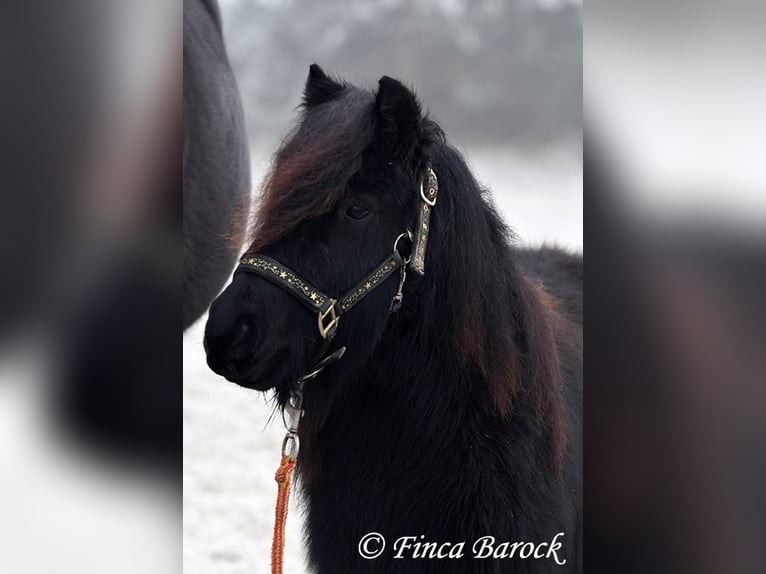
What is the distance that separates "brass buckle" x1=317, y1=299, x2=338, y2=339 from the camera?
6.80ft

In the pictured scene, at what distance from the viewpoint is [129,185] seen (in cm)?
237

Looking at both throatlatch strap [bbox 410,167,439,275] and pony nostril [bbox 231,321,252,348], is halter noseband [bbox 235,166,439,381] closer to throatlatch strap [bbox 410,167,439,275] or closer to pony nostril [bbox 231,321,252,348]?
throatlatch strap [bbox 410,167,439,275]

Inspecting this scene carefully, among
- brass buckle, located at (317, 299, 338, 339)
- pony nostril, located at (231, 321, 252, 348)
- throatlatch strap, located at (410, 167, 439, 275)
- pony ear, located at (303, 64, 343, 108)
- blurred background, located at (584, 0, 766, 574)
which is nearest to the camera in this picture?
pony nostril, located at (231, 321, 252, 348)

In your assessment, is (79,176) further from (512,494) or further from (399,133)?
(512,494)

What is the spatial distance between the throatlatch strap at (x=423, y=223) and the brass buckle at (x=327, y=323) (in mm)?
244

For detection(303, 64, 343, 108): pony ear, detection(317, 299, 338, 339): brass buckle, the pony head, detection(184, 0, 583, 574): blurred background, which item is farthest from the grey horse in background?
detection(317, 299, 338, 339): brass buckle

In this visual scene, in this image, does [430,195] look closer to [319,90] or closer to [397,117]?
[397,117]

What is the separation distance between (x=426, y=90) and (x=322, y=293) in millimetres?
1159

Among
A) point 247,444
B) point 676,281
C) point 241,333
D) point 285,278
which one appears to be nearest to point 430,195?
point 285,278

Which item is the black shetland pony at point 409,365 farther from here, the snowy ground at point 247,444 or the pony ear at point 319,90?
Result: the snowy ground at point 247,444

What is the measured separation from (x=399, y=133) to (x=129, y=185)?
2.56 ft

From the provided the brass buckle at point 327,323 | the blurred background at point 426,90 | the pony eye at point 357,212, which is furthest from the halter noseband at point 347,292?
the blurred background at point 426,90

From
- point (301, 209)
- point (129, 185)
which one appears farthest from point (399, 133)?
point (129, 185)

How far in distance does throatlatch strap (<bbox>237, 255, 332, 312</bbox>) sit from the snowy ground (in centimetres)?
56
